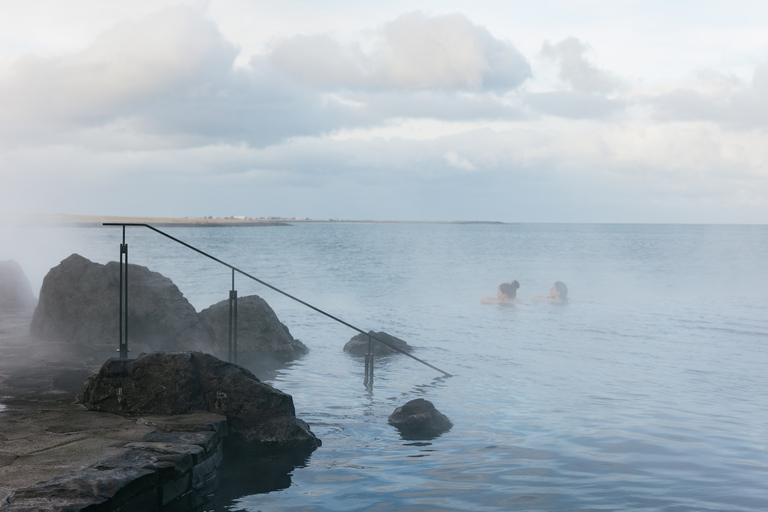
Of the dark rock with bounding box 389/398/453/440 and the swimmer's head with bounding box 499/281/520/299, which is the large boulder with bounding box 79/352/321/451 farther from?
the swimmer's head with bounding box 499/281/520/299

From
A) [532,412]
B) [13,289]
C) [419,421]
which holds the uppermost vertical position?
[13,289]

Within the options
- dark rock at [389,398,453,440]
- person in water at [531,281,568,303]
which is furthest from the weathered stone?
person in water at [531,281,568,303]

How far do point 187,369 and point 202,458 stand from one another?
4.67 ft

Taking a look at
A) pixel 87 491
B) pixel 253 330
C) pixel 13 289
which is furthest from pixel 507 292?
pixel 87 491

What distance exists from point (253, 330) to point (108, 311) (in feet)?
8.72

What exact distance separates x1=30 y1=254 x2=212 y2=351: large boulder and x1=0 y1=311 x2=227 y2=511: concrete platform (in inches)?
133

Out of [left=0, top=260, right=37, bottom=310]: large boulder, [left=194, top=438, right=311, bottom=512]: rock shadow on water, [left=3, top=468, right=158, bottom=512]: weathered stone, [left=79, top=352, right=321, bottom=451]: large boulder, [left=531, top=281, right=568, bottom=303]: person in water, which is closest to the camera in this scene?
[left=3, top=468, right=158, bottom=512]: weathered stone

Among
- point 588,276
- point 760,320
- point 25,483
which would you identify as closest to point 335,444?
point 25,483

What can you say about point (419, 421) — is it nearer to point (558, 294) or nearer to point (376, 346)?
point (376, 346)

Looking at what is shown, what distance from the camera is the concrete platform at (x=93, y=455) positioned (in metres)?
4.32

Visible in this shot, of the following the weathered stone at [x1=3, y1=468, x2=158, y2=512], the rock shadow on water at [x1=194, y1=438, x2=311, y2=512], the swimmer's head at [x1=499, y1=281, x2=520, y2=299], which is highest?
the weathered stone at [x1=3, y1=468, x2=158, y2=512]

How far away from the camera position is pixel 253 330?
12.5 m

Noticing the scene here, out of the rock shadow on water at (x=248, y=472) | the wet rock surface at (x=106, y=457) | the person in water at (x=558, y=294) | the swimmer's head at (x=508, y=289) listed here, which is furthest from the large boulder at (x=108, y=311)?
the person in water at (x=558, y=294)

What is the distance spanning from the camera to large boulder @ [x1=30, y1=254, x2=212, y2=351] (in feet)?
36.3
